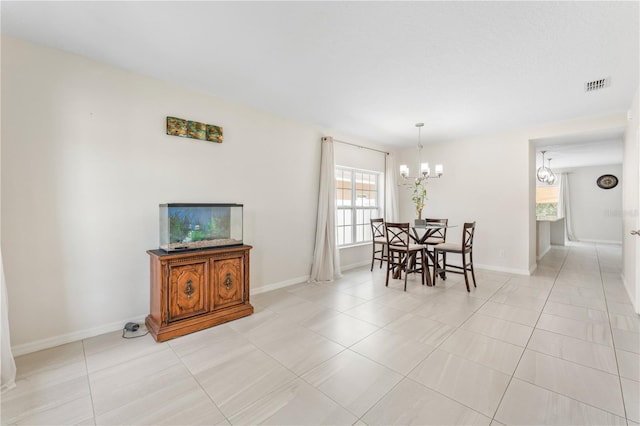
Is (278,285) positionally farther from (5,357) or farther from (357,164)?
(357,164)

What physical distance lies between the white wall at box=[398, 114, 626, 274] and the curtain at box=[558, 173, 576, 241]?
5.49 meters

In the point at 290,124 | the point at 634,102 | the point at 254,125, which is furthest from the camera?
the point at 290,124

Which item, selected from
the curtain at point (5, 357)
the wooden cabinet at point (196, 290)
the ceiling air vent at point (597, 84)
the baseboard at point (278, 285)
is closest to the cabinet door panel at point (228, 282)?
the wooden cabinet at point (196, 290)

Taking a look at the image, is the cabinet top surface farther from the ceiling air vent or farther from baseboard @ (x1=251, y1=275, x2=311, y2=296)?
the ceiling air vent

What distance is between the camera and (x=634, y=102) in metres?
3.17

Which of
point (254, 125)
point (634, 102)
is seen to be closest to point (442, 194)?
point (634, 102)

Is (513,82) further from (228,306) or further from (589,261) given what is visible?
(589,261)

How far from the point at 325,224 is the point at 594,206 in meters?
9.37

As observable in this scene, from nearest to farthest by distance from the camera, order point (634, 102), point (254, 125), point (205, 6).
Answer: point (205, 6) → point (634, 102) → point (254, 125)

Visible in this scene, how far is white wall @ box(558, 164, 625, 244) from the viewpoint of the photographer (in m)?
8.01

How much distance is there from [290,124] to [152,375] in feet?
10.7

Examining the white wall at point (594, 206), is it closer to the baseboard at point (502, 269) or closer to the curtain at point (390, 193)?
the baseboard at point (502, 269)

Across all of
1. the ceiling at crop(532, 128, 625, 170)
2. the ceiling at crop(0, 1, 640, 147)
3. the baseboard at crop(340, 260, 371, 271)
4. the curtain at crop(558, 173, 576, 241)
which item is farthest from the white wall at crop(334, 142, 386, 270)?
the curtain at crop(558, 173, 576, 241)

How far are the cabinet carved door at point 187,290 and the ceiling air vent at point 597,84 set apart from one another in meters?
4.32
